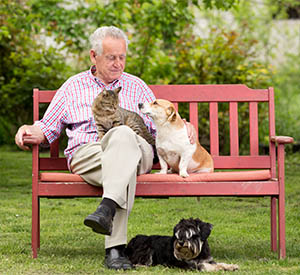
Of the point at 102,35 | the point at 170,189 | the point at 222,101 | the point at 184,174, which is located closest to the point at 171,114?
the point at 184,174

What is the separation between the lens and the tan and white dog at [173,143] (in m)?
4.22

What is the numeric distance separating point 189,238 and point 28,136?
50.3 inches

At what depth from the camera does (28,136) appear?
415 centimetres

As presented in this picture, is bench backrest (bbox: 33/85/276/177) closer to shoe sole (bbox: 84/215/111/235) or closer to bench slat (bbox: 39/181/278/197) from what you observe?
bench slat (bbox: 39/181/278/197)

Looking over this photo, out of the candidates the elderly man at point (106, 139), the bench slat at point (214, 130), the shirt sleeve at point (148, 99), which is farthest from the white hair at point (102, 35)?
the bench slat at point (214, 130)

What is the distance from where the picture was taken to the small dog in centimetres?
366

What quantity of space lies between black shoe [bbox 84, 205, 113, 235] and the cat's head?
2.90ft

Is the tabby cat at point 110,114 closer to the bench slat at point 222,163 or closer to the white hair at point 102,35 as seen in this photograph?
the white hair at point 102,35

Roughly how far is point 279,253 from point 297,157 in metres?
6.23

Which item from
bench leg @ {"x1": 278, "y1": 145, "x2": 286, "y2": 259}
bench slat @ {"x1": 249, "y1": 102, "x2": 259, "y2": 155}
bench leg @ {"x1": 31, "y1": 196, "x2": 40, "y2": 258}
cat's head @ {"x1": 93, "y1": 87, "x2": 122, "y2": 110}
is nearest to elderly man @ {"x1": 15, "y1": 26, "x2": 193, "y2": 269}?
cat's head @ {"x1": 93, "y1": 87, "x2": 122, "y2": 110}

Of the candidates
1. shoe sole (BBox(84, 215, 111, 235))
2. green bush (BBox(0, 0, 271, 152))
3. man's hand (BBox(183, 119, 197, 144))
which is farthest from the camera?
green bush (BBox(0, 0, 271, 152))

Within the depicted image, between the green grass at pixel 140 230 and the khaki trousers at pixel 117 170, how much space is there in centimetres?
29

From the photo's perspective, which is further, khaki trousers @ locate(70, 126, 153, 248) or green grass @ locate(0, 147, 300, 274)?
green grass @ locate(0, 147, 300, 274)

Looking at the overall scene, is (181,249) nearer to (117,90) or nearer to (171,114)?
(171,114)
